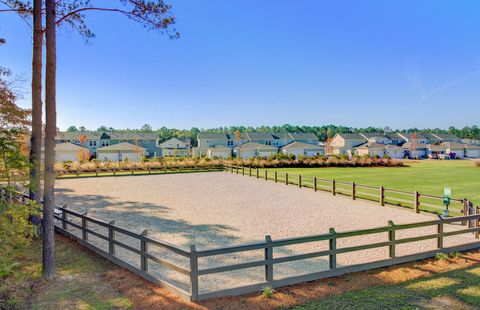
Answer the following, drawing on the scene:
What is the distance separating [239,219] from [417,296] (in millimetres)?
7802

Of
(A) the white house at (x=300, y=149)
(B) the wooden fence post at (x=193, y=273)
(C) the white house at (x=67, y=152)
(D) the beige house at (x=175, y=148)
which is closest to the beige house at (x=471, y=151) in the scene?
(A) the white house at (x=300, y=149)

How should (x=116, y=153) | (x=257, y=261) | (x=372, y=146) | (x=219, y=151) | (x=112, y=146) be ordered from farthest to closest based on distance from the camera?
(x=372, y=146)
(x=219, y=151)
(x=112, y=146)
(x=116, y=153)
(x=257, y=261)

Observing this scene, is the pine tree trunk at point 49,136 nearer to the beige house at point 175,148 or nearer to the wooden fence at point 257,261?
the wooden fence at point 257,261

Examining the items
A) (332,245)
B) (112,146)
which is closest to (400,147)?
(112,146)

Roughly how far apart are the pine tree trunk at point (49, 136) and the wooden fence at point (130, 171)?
26.9 m

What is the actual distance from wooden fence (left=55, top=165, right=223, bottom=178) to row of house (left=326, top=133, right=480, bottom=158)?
45.4 metres

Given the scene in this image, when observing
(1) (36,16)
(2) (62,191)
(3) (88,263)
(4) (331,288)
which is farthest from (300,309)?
(2) (62,191)

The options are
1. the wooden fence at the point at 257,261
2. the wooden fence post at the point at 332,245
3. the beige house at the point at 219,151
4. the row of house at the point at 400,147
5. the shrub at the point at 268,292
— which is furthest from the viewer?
the row of house at the point at 400,147

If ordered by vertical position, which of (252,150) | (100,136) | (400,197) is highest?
(100,136)

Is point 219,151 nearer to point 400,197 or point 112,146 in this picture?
point 112,146

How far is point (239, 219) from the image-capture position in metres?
12.9

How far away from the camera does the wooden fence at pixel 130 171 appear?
107ft

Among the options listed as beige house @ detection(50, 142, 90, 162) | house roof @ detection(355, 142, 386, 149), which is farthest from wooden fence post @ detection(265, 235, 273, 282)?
house roof @ detection(355, 142, 386, 149)

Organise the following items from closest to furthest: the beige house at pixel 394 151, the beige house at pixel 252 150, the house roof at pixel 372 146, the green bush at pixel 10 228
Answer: the green bush at pixel 10 228 → the beige house at pixel 252 150 → the house roof at pixel 372 146 → the beige house at pixel 394 151
